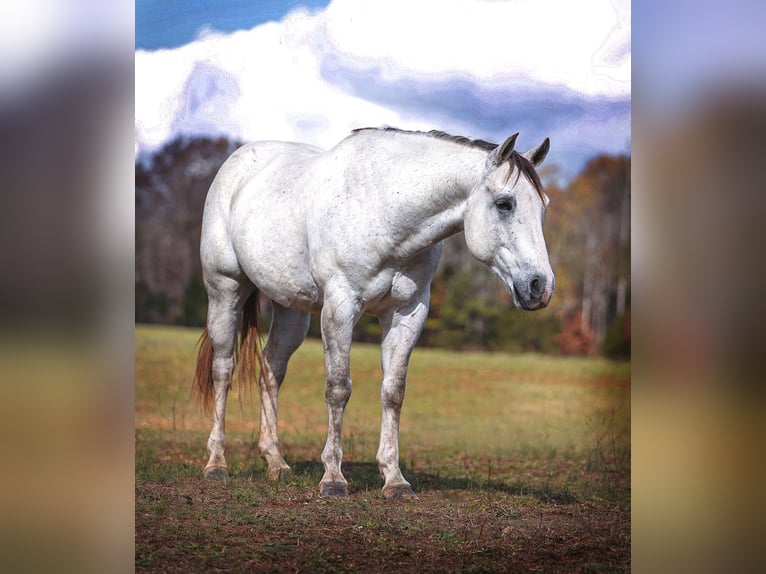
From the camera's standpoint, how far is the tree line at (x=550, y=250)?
7.24m

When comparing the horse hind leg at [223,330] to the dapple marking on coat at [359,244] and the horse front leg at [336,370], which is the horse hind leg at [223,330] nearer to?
the dapple marking on coat at [359,244]

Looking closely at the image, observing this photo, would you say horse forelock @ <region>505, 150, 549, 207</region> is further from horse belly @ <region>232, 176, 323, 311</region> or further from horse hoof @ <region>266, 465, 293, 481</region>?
horse hoof @ <region>266, 465, 293, 481</region>

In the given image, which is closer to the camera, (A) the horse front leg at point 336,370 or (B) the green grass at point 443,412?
(A) the horse front leg at point 336,370

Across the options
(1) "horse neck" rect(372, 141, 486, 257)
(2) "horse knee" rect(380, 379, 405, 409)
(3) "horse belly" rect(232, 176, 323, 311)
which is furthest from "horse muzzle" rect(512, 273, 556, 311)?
(3) "horse belly" rect(232, 176, 323, 311)

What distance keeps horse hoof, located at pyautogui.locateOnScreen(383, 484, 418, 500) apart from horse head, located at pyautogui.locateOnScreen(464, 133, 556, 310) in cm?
132

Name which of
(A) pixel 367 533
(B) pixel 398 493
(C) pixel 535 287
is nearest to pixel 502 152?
(C) pixel 535 287

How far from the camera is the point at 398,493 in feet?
17.3

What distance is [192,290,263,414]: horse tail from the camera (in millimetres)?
6223

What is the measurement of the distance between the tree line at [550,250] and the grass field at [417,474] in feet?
0.78

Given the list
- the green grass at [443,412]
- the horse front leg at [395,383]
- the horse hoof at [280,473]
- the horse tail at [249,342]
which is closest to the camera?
the horse front leg at [395,383]
